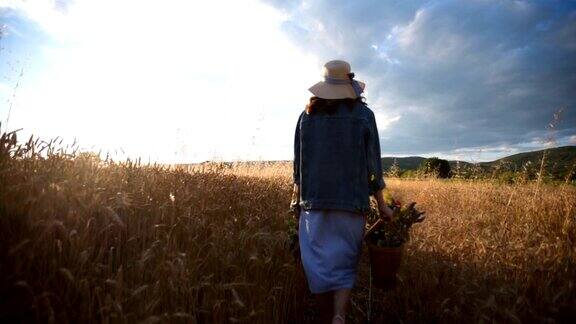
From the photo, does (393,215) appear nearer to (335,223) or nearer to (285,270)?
(335,223)

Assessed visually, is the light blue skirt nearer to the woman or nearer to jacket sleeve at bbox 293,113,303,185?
the woman

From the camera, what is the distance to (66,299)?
2.51 m

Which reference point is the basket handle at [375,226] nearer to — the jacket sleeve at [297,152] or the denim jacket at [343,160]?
the denim jacket at [343,160]

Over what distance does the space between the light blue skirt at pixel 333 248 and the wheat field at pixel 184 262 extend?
550 mm

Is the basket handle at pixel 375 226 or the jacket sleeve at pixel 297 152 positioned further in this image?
Result: the jacket sleeve at pixel 297 152

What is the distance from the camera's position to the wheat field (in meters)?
2.60

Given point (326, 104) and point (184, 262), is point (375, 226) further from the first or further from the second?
point (184, 262)

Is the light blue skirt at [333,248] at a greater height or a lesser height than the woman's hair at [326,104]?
lesser

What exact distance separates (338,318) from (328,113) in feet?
5.50

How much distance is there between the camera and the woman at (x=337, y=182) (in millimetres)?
3170

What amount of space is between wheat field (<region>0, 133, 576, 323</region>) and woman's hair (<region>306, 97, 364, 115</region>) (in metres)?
1.44

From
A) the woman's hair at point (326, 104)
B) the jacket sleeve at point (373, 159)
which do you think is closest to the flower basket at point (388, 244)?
the jacket sleeve at point (373, 159)

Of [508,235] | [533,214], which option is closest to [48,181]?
[508,235]

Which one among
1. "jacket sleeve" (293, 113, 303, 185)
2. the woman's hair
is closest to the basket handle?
"jacket sleeve" (293, 113, 303, 185)
